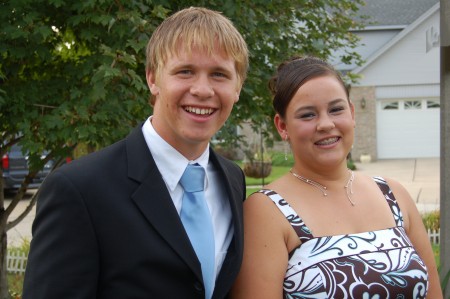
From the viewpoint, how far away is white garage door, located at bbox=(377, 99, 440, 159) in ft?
77.4

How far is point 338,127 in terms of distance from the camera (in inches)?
96.8

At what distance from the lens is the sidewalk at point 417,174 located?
12.7 m

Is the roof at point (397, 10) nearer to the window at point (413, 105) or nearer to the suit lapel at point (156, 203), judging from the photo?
the window at point (413, 105)

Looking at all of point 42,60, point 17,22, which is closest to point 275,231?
point 17,22

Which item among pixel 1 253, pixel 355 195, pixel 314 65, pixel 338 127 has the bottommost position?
pixel 1 253

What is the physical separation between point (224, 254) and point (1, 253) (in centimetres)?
420

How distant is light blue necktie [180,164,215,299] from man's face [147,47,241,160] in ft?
0.33

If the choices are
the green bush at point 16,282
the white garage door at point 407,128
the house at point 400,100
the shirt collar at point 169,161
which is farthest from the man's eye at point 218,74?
the white garage door at point 407,128

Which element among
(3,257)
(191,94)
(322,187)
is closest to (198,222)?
(191,94)

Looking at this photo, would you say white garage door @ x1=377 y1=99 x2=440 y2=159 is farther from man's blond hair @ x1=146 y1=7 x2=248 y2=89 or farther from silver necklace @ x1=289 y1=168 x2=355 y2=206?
man's blond hair @ x1=146 y1=7 x2=248 y2=89

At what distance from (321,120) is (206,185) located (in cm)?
55

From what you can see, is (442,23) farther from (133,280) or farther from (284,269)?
(133,280)

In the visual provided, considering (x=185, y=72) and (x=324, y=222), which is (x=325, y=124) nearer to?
(x=324, y=222)

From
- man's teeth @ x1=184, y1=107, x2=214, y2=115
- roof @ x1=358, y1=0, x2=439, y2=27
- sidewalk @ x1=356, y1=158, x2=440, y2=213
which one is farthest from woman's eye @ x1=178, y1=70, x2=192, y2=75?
roof @ x1=358, y1=0, x2=439, y2=27
